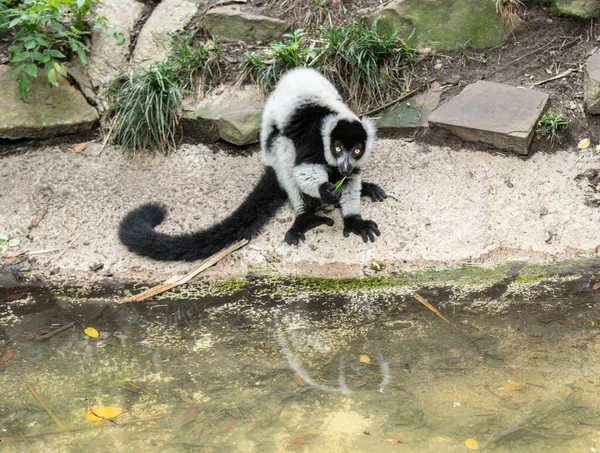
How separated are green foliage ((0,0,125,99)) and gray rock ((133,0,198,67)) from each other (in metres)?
0.27

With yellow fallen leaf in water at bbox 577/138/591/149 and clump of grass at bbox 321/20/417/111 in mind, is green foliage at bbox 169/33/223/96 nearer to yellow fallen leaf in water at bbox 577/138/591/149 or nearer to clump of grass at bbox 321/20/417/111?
clump of grass at bbox 321/20/417/111

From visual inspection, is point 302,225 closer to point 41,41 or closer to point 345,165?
point 345,165

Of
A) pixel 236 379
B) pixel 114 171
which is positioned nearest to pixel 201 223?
pixel 114 171

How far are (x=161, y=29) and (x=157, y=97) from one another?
0.95 metres

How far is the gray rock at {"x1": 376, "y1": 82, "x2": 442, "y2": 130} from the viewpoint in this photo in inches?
207

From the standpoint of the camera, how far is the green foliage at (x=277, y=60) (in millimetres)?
5430

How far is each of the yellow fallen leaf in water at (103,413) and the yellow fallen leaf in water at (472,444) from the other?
1491 mm

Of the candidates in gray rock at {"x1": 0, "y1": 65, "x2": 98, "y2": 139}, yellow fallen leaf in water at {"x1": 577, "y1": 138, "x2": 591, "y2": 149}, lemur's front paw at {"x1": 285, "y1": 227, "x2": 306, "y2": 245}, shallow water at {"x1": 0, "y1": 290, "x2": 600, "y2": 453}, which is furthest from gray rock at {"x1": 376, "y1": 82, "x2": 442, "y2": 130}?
gray rock at {"x1": 0, "y1": 65, "x2": 98, "y2": 139}

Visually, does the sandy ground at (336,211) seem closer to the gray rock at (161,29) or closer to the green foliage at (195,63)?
the green foliage at (195,63)

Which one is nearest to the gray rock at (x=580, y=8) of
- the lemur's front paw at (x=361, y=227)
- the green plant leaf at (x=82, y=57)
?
the lemur's front paw at (x=361, y=227)

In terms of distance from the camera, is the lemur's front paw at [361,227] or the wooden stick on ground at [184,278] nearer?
the wooden stick on ground at [184,278]

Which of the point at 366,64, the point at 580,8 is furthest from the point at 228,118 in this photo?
the point at 580,8

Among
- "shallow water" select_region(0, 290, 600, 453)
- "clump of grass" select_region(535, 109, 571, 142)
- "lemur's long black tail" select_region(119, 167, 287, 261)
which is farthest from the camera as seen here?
"clump of grass" select_region(535, 109, 571, 142)

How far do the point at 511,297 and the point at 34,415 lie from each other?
8.37 feet
